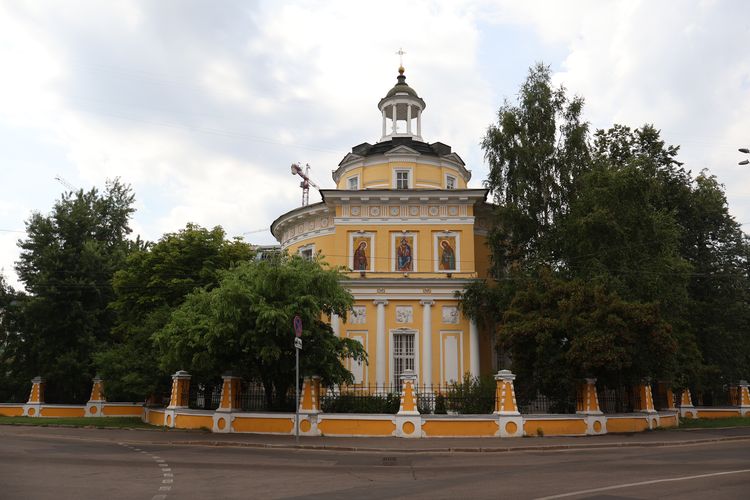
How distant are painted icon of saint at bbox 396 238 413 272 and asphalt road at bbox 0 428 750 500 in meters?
18.6

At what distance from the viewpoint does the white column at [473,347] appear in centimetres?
3359

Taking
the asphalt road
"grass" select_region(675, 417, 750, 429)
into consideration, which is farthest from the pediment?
the asphalt road

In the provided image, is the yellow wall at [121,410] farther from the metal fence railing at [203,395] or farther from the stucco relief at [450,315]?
the stucco relief at [450,315]

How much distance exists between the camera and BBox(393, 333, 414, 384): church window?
34.1 metres

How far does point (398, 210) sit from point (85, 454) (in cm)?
2335

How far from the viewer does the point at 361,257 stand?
117 feet

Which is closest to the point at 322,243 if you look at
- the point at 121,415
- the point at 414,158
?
the point at 414,158

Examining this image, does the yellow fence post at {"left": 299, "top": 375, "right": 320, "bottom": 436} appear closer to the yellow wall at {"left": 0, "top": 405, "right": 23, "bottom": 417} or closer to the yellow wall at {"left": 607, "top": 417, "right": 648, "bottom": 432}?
the yellow wall at {"left": 607, "top": 417, "right": 648, "bottom": 432}

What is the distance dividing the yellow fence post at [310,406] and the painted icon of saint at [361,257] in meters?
14.3

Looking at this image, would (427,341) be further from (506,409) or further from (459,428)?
(459,428)

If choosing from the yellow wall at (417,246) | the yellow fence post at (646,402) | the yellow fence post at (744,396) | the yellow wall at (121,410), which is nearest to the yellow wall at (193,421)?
the yellow wall at (121,410)

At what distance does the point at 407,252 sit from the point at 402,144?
7197 millimetres

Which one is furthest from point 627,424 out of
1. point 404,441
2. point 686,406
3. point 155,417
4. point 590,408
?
point 155,417

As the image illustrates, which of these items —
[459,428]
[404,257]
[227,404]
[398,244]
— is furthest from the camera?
[398,244]
